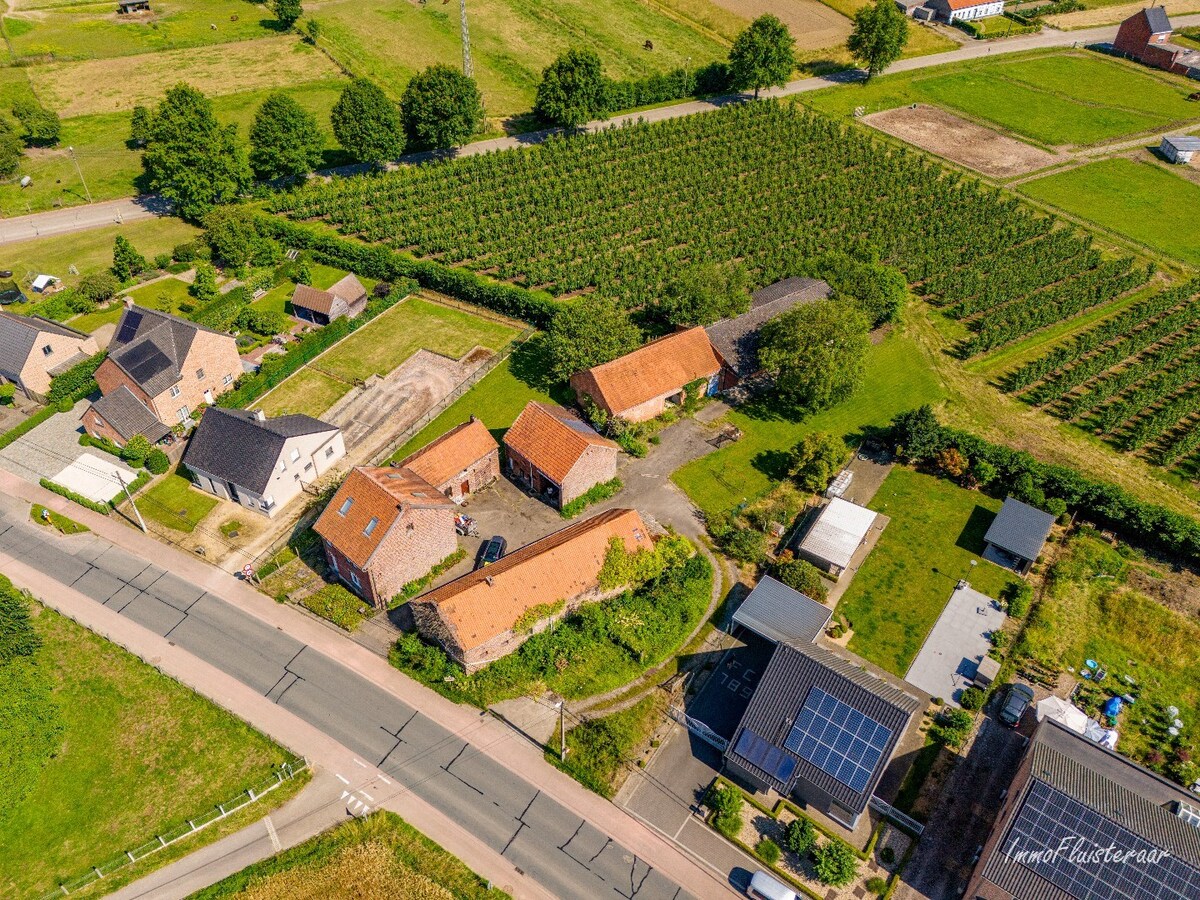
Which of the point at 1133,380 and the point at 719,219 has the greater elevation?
the point at 1133,380

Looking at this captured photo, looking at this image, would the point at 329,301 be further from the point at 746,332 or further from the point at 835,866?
the point at 835,866

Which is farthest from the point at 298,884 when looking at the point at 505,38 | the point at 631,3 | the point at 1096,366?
the point at 631,3

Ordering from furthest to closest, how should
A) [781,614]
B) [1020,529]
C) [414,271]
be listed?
[414,271] → [1020,529] → [781,614]

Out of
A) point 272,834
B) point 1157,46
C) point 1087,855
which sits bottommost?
point 272,834

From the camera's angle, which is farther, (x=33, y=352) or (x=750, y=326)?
(x=750, y=326)

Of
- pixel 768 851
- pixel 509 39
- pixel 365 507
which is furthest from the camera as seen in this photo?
pixel 509 39

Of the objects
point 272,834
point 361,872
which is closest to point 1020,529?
point 361,872

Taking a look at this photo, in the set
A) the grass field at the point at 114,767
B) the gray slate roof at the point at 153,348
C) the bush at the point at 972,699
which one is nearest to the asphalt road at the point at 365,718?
the grass field at the point at 114,767
